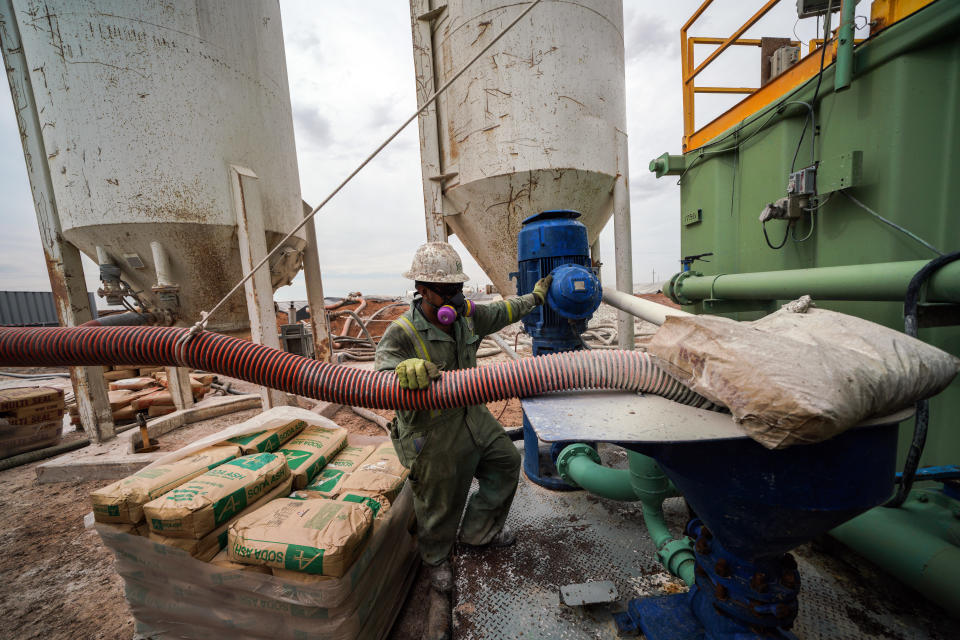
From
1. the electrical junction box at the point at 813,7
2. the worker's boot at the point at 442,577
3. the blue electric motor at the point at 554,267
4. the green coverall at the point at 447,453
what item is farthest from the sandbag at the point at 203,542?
the electrical junction box at the point at 813,7

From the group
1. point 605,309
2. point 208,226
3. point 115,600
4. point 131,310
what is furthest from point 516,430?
point 605,309

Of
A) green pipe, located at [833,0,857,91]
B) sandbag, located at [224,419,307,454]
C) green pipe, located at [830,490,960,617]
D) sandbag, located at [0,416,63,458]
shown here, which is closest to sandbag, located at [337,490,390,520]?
sandbag, located at [224,419,307,454]

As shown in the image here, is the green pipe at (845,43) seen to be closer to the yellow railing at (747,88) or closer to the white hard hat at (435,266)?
the yellow railing at (747,88)

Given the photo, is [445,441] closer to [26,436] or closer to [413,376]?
[413,376]

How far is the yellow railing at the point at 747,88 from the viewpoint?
1.71 meters

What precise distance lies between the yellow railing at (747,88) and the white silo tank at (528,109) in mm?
565

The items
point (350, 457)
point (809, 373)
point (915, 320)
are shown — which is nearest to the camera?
point (809, 373)

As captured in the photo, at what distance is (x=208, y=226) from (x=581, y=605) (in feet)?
13.6

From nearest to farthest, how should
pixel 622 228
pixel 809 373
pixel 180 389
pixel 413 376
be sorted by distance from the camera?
pixel 809 373
pixel 413 376
pixel 622 228
pixel 180 389

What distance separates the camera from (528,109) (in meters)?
3.09

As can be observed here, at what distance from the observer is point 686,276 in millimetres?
3238

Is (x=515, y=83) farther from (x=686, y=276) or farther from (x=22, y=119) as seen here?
(x=22, y=119)

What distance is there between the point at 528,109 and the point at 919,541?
134 inches

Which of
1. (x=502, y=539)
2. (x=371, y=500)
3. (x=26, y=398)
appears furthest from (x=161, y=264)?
(x=502, y=539)
